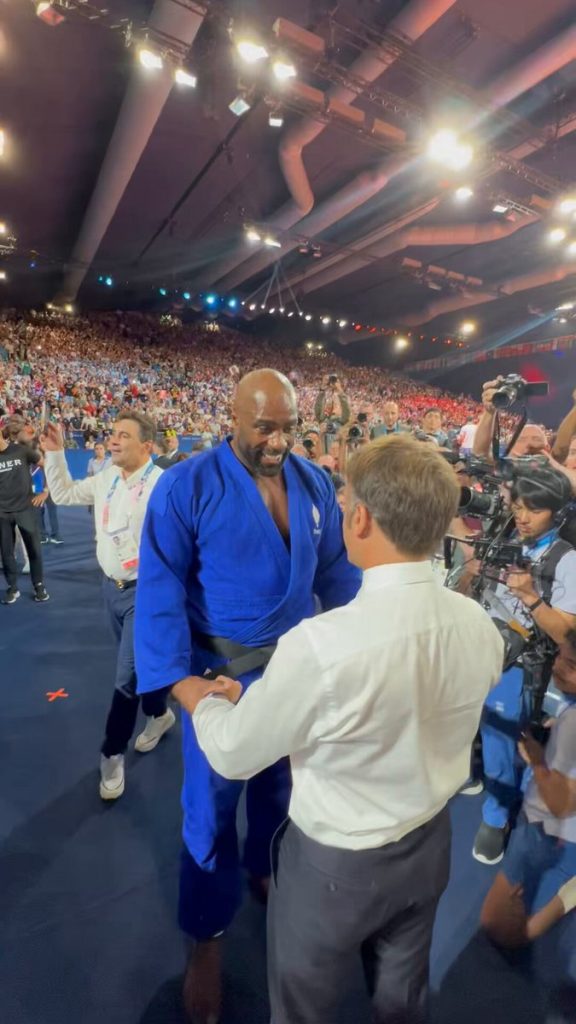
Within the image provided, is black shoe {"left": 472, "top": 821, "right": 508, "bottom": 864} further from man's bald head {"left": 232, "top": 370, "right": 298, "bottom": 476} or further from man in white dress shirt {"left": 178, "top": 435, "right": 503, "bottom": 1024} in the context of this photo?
man's bald head {"left": 232, "top": 370, "right": 298, "bottom": 476}

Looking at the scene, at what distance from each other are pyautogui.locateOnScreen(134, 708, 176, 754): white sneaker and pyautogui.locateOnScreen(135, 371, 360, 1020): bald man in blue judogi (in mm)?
1260

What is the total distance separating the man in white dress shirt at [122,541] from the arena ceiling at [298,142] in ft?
18.8

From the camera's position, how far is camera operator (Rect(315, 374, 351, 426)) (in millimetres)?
5332

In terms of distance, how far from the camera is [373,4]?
534 cm

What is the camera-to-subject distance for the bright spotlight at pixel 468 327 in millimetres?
21948

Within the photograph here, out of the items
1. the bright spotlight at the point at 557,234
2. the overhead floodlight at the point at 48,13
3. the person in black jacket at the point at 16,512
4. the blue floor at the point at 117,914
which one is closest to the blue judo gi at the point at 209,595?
the blue floor at the point at 117,914

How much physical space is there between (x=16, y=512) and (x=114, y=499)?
2771 mm

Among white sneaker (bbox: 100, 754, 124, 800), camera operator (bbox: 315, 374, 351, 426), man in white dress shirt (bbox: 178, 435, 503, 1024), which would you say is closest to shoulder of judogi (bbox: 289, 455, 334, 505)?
man in white dress shirt (bbox: 178, 435, 503, 1024)

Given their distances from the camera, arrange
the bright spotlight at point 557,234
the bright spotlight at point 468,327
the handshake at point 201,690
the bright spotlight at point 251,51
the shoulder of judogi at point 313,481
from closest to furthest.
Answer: the handshake at point 201,690 → the shoulder of judogi at point 313,481 → the bright spotlight at point 251,51 → the bright spotlight at point 557,234 → the bright spotlight at point 468,327

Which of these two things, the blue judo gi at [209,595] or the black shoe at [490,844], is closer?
the blue judo gi at [209,595]

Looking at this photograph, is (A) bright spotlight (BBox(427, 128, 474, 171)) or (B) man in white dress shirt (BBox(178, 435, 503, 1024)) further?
(A) bright spotlight (BBox(427, 128, 474, 171))

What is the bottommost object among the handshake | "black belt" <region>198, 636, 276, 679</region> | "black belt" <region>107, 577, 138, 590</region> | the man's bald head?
"black belt" <region>107, 577, 138, 590</region>

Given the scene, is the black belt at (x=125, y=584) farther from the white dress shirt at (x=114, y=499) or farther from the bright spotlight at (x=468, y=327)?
the bright spotlight at (x=468, y=327)

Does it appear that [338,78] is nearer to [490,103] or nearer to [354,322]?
[490,103]
